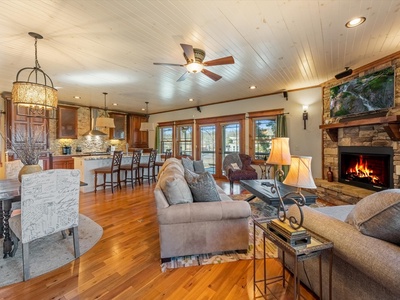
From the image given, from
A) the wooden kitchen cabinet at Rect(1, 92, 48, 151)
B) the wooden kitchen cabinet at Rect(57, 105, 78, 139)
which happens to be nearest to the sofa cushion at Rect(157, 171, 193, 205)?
the wooden kitchen cabinet at Rect(1, 92, 48, 151)

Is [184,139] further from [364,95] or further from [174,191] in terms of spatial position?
[174,191]

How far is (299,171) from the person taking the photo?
61.7 inches

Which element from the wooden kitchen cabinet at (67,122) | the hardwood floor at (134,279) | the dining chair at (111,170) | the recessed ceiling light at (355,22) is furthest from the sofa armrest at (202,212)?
the wooden kitchen cabinet at (67,122)

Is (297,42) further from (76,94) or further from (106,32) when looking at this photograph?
(76,94)

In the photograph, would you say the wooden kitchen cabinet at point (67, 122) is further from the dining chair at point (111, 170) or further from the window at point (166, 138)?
the window at point (166, 138)

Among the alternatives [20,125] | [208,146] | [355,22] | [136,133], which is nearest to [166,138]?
[136,133]

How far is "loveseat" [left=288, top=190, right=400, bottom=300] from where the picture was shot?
1.05 meters

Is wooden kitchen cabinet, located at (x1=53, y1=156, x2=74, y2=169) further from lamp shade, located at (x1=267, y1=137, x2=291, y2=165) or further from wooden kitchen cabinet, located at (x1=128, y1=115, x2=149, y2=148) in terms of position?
lamp shade, located at (x1=267, y1=137, x2=291, y2=165)

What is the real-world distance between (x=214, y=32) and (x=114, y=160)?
3.84 m

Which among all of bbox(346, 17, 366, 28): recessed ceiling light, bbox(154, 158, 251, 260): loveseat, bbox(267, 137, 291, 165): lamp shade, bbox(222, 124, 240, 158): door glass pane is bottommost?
bbox(154, 158, 251, 260): loveseat

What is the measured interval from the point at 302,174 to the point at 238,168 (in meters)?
3.56

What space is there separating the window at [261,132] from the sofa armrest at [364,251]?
4460 millimetres

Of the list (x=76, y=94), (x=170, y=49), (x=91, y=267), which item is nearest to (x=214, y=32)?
(x=170, y=49)

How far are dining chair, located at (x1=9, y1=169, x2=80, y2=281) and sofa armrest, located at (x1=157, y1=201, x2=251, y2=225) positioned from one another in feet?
3.21
